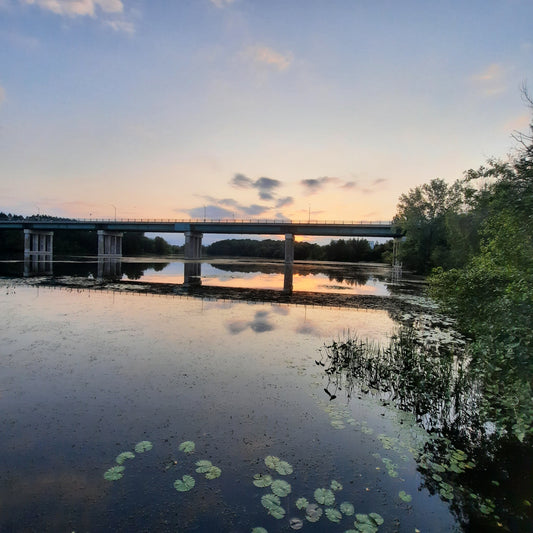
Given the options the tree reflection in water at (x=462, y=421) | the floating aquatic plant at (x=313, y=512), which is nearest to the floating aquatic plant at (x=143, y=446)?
the floating aquatic plant at (x=313, y=512)

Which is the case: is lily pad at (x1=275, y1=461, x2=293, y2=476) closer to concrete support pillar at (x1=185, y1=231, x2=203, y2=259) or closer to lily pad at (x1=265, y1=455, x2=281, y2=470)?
lily pad at (x1=265, y1=455, x2=281, y2=470)

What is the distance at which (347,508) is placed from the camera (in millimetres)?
5309

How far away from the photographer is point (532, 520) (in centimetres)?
529

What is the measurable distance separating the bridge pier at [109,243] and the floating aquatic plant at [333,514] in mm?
123575

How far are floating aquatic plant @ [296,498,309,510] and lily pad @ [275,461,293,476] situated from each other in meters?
0.68

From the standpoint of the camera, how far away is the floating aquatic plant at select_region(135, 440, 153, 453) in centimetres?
665

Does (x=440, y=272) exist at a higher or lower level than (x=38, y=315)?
higher

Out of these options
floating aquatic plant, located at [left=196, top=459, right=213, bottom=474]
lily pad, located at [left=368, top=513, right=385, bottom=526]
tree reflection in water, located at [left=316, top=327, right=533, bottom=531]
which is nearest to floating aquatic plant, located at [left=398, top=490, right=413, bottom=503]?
tree reflection in water, located at [left=316, top=327, right=533, bottom=531]

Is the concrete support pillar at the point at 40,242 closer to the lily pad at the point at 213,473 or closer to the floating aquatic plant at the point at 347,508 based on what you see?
the lily pad at the point at 213,473

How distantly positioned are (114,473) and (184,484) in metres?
1.34

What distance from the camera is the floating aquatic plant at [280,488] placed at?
222 inches

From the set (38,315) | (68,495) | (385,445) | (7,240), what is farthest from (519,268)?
(7,240)

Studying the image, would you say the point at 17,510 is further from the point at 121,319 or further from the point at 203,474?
the point at 121,319

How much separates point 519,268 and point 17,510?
13.6 meters
